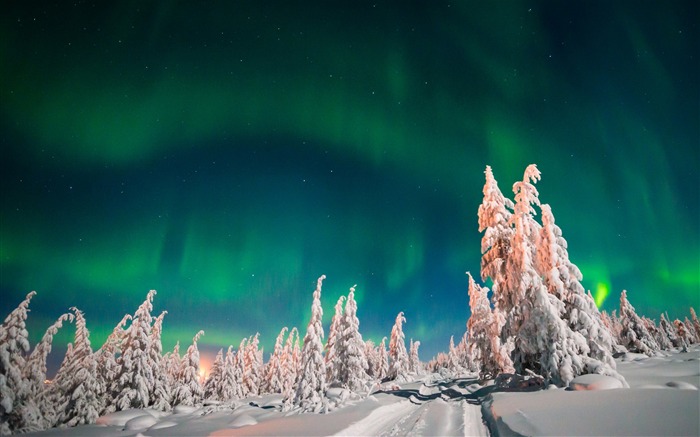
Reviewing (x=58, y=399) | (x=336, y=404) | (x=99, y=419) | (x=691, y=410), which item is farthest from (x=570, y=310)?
(x=58, y=399)

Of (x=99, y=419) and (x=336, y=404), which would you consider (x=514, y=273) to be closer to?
(x=336, y=404)

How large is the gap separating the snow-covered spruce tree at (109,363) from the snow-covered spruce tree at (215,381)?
2114 centimetres

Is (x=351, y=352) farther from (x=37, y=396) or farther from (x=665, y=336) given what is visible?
(x=665, y=336)

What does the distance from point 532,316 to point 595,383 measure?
197 inches

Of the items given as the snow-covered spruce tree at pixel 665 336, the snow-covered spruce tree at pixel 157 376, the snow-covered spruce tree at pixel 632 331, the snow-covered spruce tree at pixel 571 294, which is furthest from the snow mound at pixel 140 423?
the snow-covered spruce tree at pixel 665 336

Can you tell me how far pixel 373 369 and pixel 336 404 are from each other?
60110 millimetres

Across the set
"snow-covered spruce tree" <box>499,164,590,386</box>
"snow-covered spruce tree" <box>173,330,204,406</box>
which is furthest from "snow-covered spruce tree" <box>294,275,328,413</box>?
"snow-covered spruce tree" <box>173,330,204,406</box>

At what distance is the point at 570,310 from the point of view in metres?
18.2

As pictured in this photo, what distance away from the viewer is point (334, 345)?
3719cm

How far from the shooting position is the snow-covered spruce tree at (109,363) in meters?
26.3

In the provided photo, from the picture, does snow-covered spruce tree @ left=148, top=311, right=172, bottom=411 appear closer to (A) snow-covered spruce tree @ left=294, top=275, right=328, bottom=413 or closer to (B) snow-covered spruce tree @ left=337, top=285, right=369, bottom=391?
(A) snow-covered spruce tree @ left=294, top=275, right=328, bottom=413

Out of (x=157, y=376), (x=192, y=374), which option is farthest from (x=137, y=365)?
(x=192, y=374)

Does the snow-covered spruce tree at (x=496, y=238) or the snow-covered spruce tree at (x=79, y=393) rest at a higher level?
the snow-covered spruce tree at (x=496, y=238)

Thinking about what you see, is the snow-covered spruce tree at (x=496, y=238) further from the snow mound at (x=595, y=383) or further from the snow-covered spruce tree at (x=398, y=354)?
the snow-covered spruce tree at (x=398, y=354)
